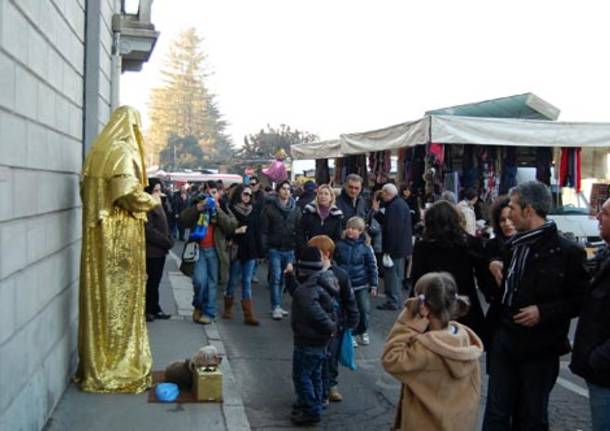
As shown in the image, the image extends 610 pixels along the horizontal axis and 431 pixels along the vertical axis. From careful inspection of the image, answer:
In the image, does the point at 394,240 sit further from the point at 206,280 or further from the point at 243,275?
the point at 206,280

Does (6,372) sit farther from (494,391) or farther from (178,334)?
(178,334)

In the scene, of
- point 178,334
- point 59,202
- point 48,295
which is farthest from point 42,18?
point 178,334

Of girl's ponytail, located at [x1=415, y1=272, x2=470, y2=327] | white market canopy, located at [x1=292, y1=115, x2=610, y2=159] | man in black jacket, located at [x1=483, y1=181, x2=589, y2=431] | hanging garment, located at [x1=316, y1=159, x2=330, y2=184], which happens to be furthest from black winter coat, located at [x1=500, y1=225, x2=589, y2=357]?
hanging garment, located at [x1=316, y1=159, x2=330, y2=184]

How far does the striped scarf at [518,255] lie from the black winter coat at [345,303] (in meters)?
1.88

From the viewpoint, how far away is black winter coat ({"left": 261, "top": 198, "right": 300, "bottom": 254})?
10.1 m

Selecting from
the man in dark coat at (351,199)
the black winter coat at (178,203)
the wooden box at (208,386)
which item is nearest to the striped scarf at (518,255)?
the wooden box at (208,386)

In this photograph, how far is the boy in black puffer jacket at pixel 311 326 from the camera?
579cm

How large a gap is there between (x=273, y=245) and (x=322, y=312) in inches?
176

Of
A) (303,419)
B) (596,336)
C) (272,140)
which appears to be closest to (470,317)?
(596,336)

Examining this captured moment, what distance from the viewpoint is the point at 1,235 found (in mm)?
4102

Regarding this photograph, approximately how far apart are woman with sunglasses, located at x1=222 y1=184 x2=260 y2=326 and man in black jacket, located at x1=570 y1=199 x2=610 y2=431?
6243 millimetres

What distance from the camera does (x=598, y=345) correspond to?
3846mm

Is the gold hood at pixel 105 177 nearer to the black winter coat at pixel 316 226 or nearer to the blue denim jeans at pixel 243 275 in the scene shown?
the black winter coat at pixel 316 226

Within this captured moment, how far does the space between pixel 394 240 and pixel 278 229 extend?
2.22 metres
